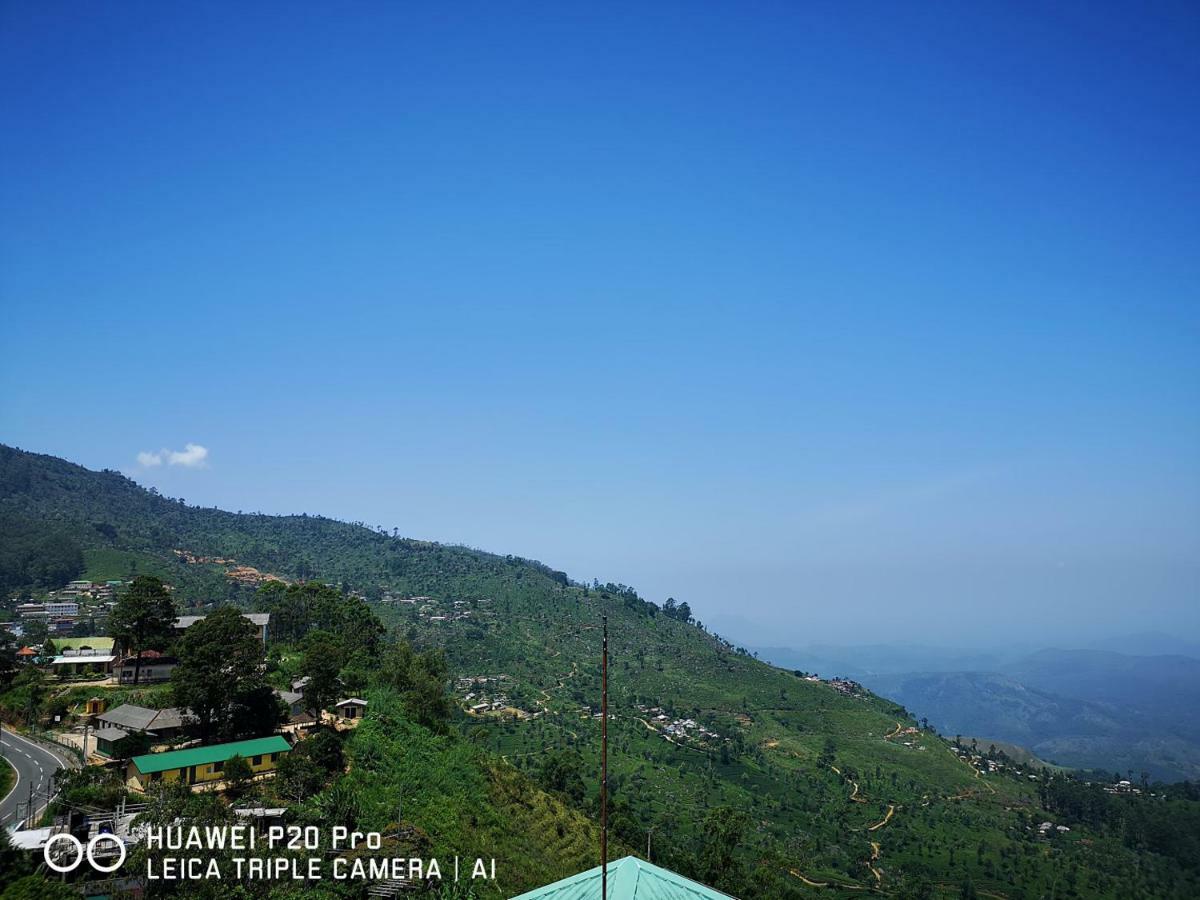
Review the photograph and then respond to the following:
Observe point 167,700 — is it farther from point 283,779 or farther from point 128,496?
point 128,496

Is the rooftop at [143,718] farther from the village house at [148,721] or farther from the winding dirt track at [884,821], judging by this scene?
the winding dirt track at [884,821]

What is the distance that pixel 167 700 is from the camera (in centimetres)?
2680

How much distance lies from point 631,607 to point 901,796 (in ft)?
199

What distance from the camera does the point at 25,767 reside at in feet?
75.3

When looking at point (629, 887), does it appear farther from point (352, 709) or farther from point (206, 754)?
point (352, 709)

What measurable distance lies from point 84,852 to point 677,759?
2157 inches

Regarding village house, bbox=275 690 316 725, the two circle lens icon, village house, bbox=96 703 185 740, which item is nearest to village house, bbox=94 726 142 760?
village house, bbox=96 703 185 740

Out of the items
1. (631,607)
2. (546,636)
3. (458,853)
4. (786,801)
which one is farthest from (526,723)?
(631,607)

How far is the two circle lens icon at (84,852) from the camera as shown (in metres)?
14.2

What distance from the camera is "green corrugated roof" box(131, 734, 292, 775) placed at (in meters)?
21.7

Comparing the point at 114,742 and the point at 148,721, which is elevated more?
the point at 148,721

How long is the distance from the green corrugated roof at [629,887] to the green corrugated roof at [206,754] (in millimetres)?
14103

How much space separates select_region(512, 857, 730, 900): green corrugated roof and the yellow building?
13831mm

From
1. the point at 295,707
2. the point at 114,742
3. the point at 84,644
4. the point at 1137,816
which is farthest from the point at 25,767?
the point at 1137,816
